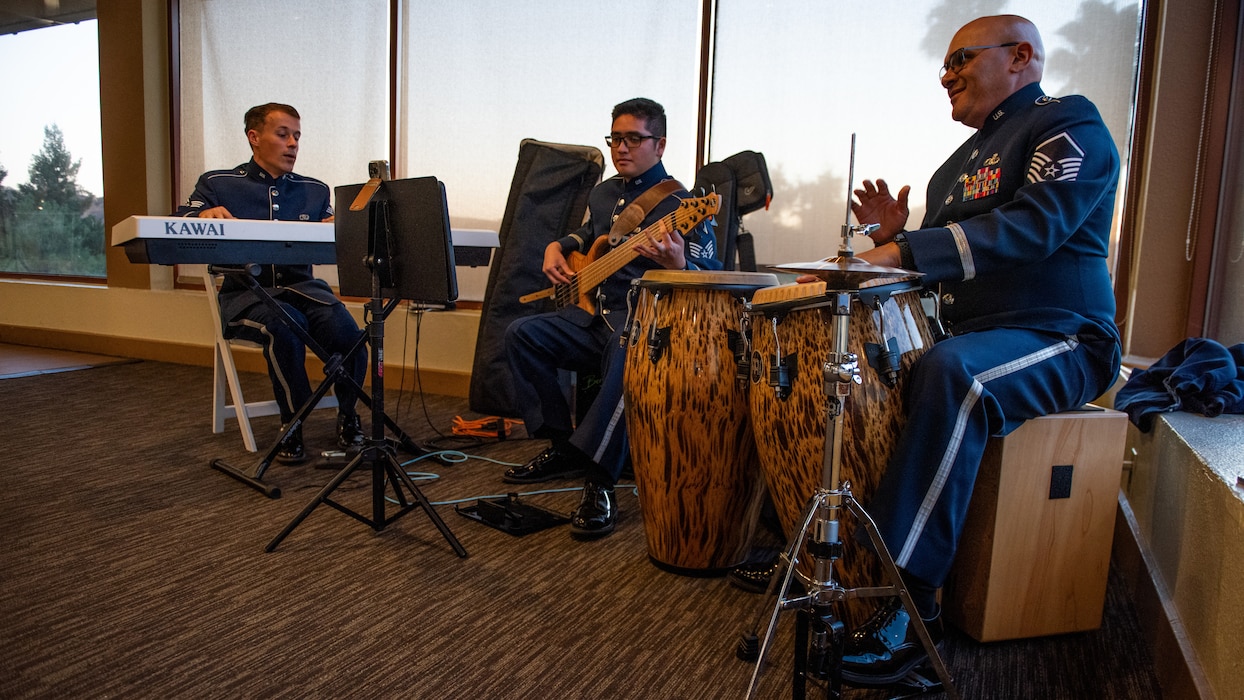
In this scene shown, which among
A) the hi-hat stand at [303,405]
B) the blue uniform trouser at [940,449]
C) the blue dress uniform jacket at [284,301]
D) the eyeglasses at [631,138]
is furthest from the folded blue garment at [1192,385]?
the blue dress uniform jacket at [284,301]

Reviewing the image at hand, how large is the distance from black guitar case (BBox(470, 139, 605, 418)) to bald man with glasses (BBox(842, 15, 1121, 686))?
200cm

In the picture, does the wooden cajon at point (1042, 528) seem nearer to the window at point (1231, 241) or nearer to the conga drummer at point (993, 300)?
the conga drummer at point (993, 300)

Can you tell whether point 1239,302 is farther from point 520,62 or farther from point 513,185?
point 520,62

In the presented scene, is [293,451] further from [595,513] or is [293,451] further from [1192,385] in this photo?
[1192,385]

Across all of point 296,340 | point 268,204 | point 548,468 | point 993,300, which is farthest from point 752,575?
point 268,204

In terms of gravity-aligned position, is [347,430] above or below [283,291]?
below

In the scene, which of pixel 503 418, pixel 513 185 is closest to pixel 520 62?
pixel 513 185

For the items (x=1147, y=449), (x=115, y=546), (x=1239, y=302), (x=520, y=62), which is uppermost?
(x=520, y=62)

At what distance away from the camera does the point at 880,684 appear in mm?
1541

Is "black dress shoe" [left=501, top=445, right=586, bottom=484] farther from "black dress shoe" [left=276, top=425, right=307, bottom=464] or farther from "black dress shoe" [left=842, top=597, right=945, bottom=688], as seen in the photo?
"black dress shoe" [left=842, top=597, right=945, bottom=688]

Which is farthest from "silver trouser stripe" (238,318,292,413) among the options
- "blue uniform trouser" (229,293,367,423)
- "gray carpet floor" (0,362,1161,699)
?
"gray carpet floor" (0,362,1161,699)

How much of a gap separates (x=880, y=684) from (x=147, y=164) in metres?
5.71

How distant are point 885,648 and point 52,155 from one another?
7.50 m

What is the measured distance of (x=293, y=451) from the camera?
3.14 m
